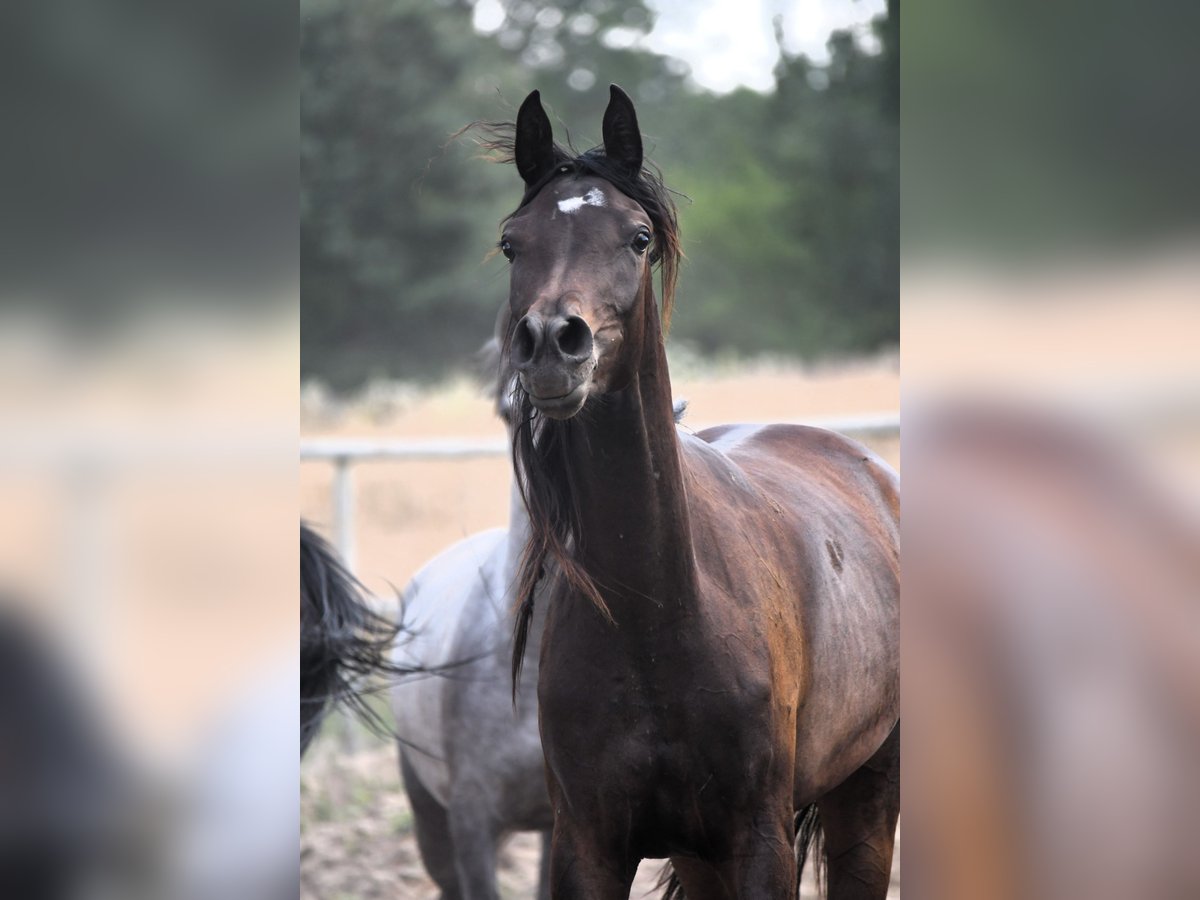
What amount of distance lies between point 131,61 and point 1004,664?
98cm

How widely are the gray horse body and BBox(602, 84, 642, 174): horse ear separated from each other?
116 centimetres

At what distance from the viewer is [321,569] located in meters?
2.83

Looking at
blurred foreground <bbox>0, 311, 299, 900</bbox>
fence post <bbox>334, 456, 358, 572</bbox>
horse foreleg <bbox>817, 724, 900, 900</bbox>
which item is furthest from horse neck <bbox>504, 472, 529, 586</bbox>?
fence post <bbox>334, 456, 358, 572</bbox>

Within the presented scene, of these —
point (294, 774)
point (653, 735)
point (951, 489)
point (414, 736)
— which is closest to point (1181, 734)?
point (951, 489)

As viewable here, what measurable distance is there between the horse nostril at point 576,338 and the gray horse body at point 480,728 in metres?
1.25

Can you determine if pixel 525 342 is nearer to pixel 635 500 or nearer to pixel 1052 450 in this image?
pixel 635 500

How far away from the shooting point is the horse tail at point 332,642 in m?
2.79

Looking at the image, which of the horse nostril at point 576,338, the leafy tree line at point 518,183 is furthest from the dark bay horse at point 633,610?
the leafy tree line at point 518,183

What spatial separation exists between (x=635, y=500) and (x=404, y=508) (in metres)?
7.57

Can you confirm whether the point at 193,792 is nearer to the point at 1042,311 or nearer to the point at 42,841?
the point at 42,841

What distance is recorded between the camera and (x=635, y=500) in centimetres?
197

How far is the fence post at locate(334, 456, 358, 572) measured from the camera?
5.23 m

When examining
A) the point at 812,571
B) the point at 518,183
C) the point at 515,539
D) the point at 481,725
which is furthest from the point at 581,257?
the point at 518,183

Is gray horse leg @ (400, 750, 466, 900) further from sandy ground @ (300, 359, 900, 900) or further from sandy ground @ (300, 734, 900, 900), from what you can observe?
sandy ground @ (300, 359, 900, 900)
